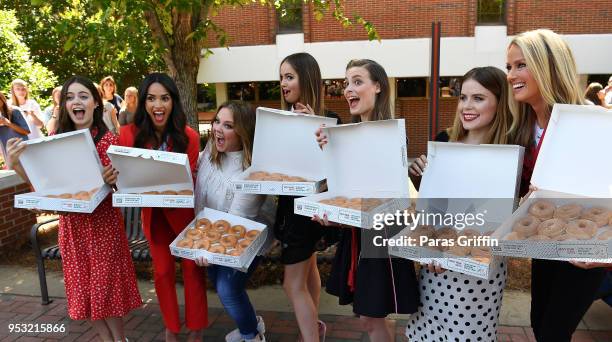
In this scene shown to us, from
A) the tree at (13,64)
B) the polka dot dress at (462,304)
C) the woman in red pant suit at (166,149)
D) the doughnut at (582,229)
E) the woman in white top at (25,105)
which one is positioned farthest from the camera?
the tree at (13,64)

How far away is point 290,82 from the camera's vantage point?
9.43 ft

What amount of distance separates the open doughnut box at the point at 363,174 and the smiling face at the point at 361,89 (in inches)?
8.4

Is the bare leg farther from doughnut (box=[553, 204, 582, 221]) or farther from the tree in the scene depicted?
the tree

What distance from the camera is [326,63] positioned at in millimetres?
13523

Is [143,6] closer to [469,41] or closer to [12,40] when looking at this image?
[12,40]

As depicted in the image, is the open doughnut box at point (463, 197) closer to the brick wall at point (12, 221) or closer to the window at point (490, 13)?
the brick wall at point (12, 221)

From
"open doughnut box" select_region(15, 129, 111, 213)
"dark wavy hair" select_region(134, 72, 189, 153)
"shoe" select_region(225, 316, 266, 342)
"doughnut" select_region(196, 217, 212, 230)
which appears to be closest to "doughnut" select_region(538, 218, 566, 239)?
"doughnut" select_region(196, 217, 212, 230)

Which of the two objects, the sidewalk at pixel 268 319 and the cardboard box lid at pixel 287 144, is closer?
the cardboard box lid at pixel 287 144

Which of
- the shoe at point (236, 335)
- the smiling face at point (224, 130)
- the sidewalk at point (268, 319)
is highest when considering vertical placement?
the smiling face at point (224, 130)

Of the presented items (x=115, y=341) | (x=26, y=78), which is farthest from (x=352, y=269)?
(x=26, y=78)

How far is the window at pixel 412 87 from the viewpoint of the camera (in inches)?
555

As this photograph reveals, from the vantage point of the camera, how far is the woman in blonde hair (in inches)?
80.5

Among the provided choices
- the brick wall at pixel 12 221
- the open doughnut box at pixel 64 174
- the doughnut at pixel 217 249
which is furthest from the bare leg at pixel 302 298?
the brick wall at pixel 12 221

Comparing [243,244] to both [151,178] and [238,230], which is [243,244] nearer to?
[238,230]
